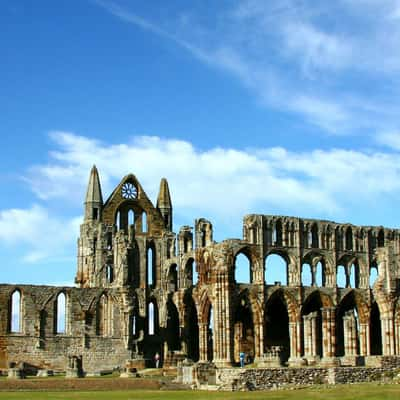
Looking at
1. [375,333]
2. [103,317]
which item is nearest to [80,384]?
[103,317]

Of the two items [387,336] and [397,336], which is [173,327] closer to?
[387,336]

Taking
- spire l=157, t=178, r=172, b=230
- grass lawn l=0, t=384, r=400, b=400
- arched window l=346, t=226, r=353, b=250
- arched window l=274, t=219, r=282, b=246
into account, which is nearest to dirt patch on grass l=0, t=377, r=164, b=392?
grass lawn l=0, t=384, r=400, b=400

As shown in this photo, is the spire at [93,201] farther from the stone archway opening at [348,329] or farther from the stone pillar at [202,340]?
the stone archway opening at [348,329]

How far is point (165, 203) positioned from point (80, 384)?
30.9 m

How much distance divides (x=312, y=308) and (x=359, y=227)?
6.77 m

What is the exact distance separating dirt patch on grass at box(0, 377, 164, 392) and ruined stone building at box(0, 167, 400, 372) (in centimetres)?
1212

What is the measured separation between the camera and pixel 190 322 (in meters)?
66.2

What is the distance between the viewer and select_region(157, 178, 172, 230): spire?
72562mm

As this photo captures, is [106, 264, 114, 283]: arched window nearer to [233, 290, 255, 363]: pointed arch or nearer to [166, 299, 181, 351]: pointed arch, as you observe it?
[166, 299, 181, 351]: pointed arch

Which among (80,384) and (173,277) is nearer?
(80,384)

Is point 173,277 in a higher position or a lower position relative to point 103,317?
higher

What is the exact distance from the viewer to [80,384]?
43.5m

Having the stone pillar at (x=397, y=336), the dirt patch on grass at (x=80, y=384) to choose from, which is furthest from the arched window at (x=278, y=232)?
the dirt patch on grass at (x=80, y=384)

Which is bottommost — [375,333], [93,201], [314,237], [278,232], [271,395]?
[271,395]
